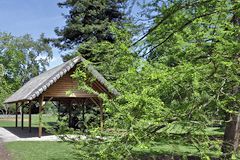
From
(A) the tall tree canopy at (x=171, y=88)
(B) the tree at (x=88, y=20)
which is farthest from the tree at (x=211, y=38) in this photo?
(B) the tree at (x=88, y=20)

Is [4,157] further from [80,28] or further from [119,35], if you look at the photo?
[80,28]

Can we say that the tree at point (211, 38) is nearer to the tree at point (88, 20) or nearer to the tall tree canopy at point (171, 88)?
the tall tree canopy at point (171, 88)

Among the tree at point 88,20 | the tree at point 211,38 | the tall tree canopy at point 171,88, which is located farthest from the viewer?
the tree at point 88,20

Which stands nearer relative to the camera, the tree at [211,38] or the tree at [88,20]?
the tree at [211,38]

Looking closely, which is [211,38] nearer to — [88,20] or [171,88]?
[171,88]

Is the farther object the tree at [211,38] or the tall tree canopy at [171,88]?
the tree at [211,38]

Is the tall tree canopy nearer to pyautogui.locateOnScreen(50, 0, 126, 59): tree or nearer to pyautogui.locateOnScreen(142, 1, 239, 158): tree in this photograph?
pyautogui.locateOnScreen(142, 1, 239, 158): tree

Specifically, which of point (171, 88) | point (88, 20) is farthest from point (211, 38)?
point (88, 20)

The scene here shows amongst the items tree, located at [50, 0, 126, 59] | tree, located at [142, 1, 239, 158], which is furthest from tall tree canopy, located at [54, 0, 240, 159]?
tree, located at [50, 0, 126, 59]

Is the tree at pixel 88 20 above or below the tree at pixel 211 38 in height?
above

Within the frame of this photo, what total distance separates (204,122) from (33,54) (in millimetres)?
49113

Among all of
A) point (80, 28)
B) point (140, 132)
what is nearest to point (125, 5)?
point (140, 132)

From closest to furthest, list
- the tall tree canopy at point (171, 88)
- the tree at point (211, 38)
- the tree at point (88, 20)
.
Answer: the tall tree canopy at point (171, 88)
the tree at point (211, 38)
the tree at point (88, 20)

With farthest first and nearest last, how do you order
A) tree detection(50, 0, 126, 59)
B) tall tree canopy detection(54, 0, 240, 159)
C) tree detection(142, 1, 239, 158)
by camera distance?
tree detection(50, 0, 126, 59) → tree detection(142, 1, 239, 158) → tall tree canopy detection(54, 0, 240, 159)
